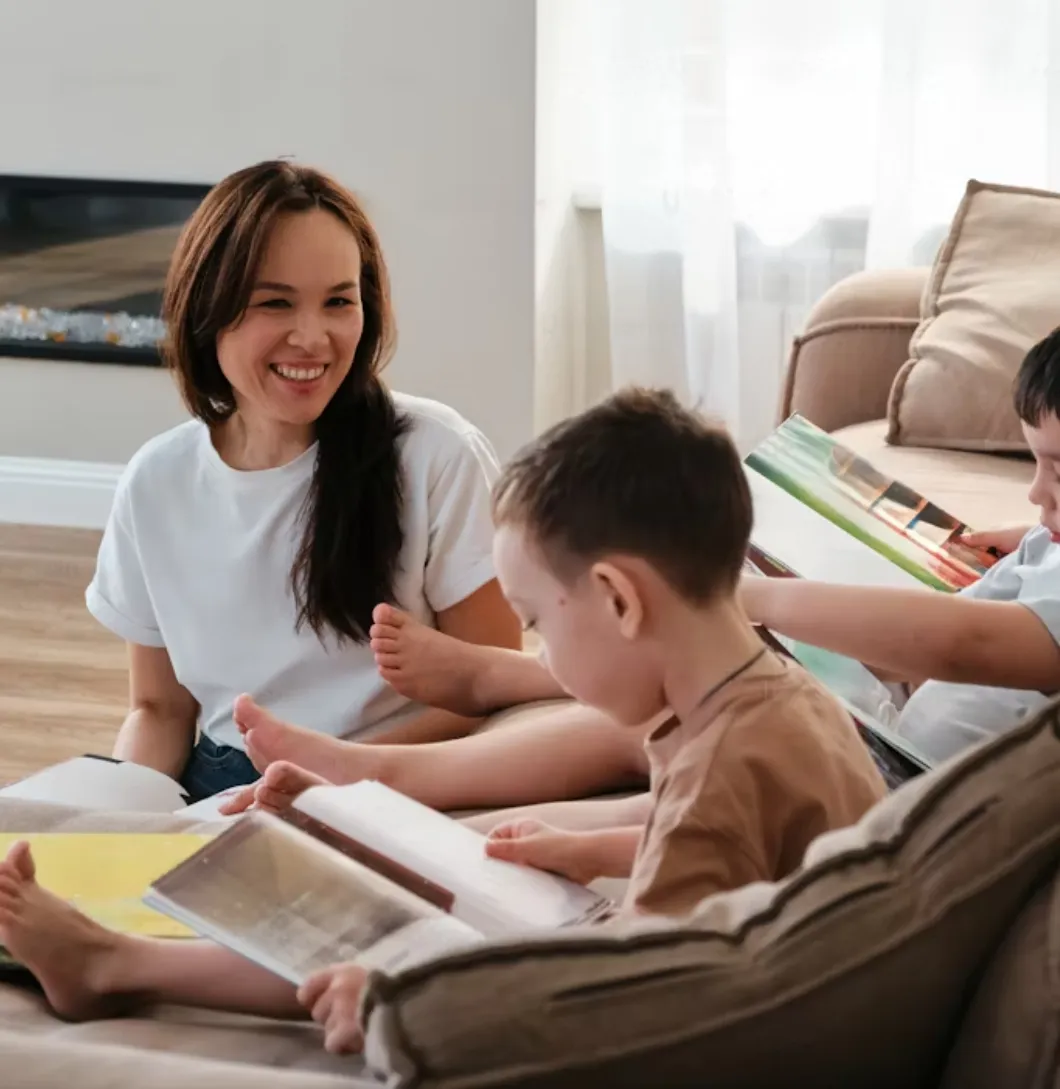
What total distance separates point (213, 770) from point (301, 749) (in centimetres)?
31

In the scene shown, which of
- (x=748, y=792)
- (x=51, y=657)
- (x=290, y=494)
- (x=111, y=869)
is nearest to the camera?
(x=748, y=792)

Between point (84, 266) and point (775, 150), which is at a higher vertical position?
point (775, 150)

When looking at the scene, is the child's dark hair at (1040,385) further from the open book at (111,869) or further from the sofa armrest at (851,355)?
the sofa armrest at (851,355)

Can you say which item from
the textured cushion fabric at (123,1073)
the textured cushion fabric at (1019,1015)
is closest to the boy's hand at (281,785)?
the textured cushion fabric at (123,1073)

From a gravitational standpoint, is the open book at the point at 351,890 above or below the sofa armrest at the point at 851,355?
below

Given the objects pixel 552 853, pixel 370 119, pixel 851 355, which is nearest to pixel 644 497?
pixel 552 853

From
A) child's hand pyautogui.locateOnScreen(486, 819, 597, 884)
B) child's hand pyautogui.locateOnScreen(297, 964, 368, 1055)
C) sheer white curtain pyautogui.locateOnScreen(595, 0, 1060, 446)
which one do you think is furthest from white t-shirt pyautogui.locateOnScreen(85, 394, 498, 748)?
sheer white curtain pyautogui.locateOnScreen(595, 0, 1060, 446)

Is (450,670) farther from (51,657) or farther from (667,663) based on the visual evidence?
(51,657)

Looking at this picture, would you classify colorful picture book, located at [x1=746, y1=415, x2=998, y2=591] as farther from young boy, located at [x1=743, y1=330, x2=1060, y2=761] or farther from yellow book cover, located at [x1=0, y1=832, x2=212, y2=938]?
yellow book cover, located at [x1=0, y1=832, x2=212, y2=938]

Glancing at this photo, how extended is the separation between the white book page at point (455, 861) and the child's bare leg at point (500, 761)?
20 centimetres

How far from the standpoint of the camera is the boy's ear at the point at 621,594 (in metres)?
1.00

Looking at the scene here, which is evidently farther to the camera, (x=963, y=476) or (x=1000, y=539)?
(x=963, y=476)

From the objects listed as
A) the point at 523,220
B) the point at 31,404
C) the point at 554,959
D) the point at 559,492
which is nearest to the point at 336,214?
the point at 559,492

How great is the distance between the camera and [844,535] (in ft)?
5.25
